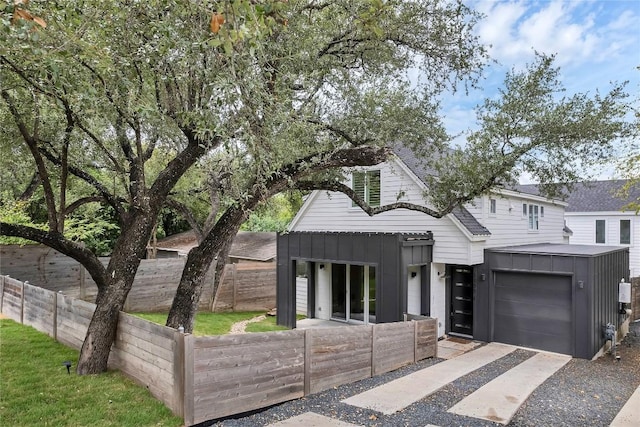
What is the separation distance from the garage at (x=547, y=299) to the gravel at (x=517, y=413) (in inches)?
41.3

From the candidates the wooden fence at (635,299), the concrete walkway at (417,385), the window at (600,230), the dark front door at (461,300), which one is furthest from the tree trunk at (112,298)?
the window at (600,230)

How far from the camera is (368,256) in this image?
11.8 meters

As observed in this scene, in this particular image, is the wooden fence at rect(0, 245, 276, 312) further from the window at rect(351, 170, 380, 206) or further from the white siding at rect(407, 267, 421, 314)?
the white siding at rect(407, 267, 421, 314)

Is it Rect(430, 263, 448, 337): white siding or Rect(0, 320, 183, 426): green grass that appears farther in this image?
Rect(430, 263, 448, 337): white siding

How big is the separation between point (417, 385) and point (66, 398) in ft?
18.5

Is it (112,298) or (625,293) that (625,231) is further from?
(112,298)

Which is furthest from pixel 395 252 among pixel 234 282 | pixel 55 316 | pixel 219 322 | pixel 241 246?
pixel 241 246

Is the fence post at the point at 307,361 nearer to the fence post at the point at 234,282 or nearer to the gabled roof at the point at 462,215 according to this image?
the gabled roof at the point at 462,215

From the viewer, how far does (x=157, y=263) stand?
45.9ft

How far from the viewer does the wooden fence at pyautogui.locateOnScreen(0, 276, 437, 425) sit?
5.46 metres

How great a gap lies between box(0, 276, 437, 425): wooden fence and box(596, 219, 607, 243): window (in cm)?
2098

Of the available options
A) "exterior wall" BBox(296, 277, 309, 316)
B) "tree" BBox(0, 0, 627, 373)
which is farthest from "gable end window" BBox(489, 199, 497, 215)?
"exterior wall" BBox(296, 277, 309, 316)

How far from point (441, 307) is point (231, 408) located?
8.58 m

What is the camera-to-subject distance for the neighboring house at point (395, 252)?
455 inches
